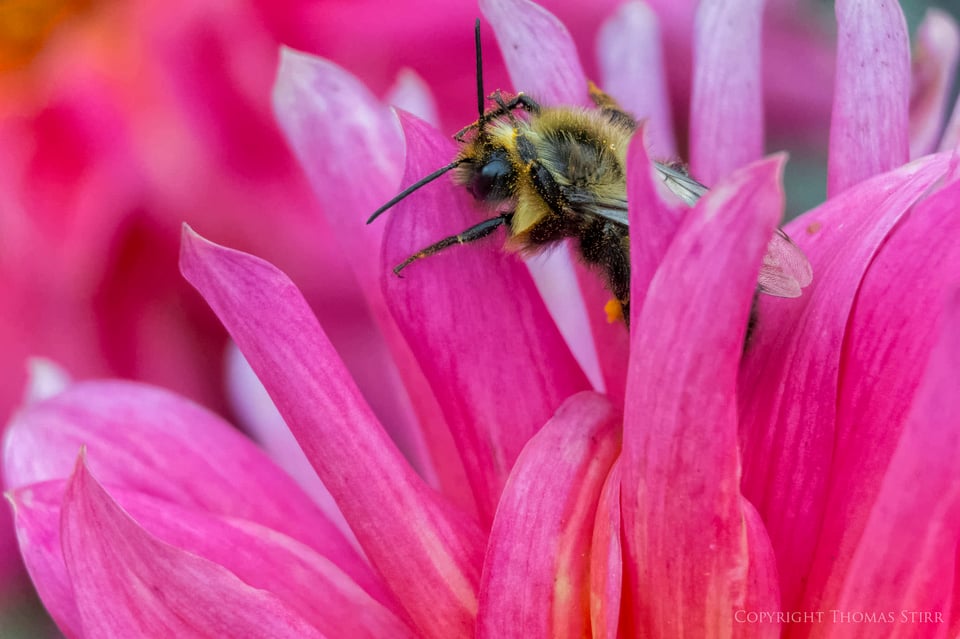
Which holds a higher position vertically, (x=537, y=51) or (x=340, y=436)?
(x=537, y=51)

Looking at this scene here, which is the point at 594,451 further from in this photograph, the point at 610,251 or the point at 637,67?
the point at 637,67

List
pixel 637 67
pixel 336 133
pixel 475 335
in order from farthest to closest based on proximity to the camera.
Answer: pixel 637 67 → pixel 336 133 → pixel 475 335

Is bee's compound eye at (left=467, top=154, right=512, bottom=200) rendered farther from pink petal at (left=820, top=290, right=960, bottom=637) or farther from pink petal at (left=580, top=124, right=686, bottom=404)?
→ pink petal at (left=820, top=290, right=960, bottom=637)

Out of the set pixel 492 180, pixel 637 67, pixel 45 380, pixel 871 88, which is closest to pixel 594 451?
pixel 492 180

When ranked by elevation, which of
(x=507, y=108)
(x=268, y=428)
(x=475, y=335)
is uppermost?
(x=507, y=108)

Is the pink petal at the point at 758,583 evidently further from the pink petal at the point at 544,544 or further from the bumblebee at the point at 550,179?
the bumblebee at the point at 550,179

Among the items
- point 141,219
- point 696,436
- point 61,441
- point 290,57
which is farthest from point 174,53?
point 696,436
